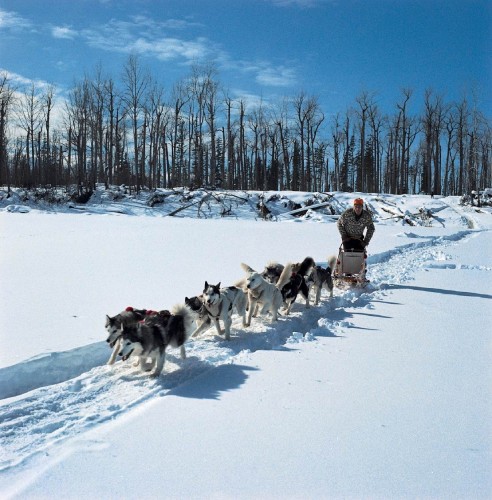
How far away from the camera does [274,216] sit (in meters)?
31.4

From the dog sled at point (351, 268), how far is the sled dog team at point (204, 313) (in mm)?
1185

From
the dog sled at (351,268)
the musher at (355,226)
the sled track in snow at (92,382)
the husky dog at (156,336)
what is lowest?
the sled track in snow at (92,382)

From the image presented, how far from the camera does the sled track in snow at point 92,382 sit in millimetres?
3523

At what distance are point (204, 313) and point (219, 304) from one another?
10.2 inches

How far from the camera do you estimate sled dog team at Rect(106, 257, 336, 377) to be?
460cm

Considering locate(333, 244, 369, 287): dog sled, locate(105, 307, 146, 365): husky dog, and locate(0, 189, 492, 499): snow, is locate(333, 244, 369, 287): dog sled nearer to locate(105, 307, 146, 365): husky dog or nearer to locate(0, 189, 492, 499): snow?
locate(0, 189, 492, 499): snow

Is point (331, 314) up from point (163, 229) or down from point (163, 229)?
down

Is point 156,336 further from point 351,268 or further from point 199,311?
point 351,268

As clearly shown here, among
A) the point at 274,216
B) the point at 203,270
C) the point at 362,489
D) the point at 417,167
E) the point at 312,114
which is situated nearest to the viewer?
the point at 362,489

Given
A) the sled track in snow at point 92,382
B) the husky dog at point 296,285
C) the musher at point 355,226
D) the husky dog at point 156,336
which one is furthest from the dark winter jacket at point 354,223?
the husky dog at point 156,336

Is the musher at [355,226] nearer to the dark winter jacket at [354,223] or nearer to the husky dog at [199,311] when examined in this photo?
the dark winter jacket at [354,223]

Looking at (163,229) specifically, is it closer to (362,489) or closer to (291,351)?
(291,351)

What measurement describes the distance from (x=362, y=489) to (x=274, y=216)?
28909 millimetres

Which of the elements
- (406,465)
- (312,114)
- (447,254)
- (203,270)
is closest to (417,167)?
(312,114)
